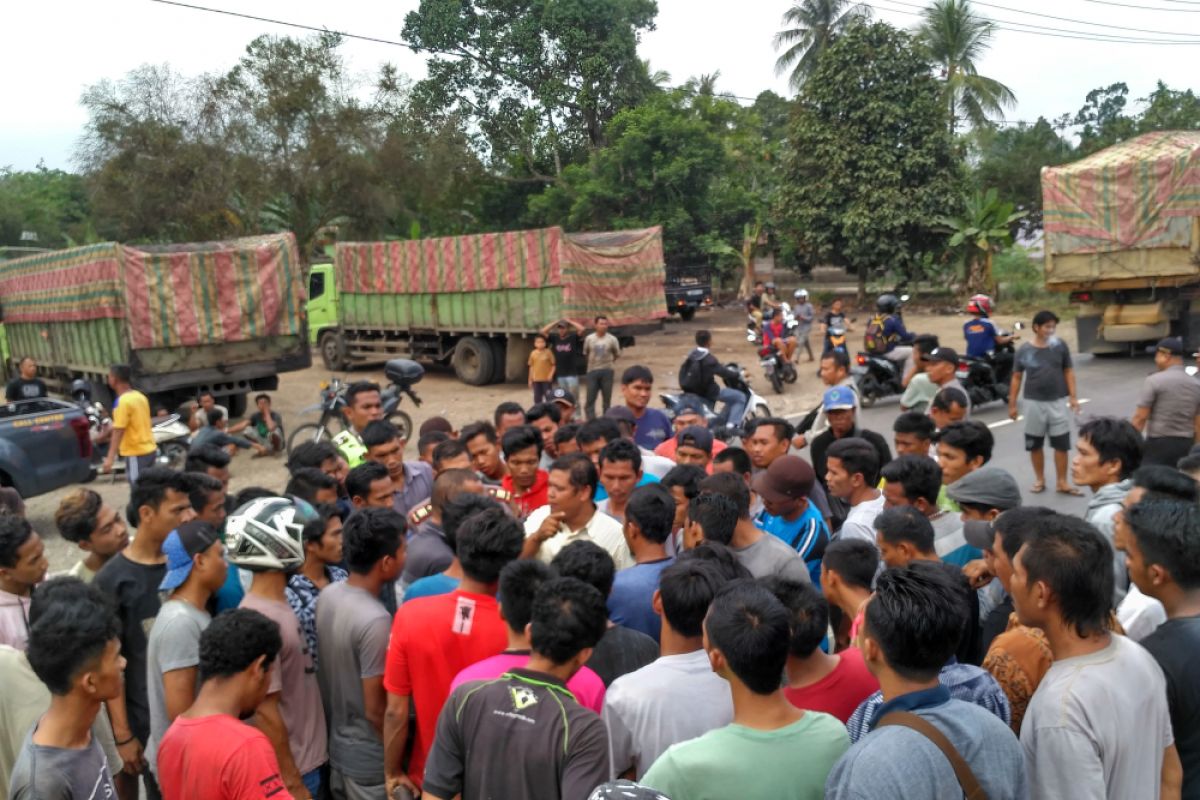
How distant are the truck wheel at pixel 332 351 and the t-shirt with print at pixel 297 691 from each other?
58.5ft

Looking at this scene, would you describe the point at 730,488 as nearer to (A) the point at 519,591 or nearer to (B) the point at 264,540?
(A) the point at 519,591

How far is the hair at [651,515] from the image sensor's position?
3.81 meters

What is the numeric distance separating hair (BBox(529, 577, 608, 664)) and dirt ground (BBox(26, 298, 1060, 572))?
7.71 meters

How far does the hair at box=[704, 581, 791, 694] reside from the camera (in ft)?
8.21

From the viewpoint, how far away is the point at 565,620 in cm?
279

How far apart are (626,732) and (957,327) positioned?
21440 millimetres

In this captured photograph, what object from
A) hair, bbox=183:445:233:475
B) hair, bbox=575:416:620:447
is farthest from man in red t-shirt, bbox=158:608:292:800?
hair, bbox=575:416:620:447

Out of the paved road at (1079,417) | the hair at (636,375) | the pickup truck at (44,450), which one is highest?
the hair at (636,375)

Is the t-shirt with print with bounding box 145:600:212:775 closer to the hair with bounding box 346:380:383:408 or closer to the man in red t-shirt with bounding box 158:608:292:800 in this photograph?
the man in red t-shirt with bounding box 158:608:292:800

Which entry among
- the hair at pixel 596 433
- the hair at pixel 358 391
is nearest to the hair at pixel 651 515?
the hair at pixel 596 433

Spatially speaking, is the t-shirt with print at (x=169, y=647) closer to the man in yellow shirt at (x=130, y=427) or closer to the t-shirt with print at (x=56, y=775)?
the t-shirt with print at (x=56, y=775)

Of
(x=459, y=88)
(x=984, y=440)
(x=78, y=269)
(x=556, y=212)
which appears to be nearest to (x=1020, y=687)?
(x=984, y=440)

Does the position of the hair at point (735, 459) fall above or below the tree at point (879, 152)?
below

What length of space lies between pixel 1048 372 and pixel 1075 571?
656 cm
